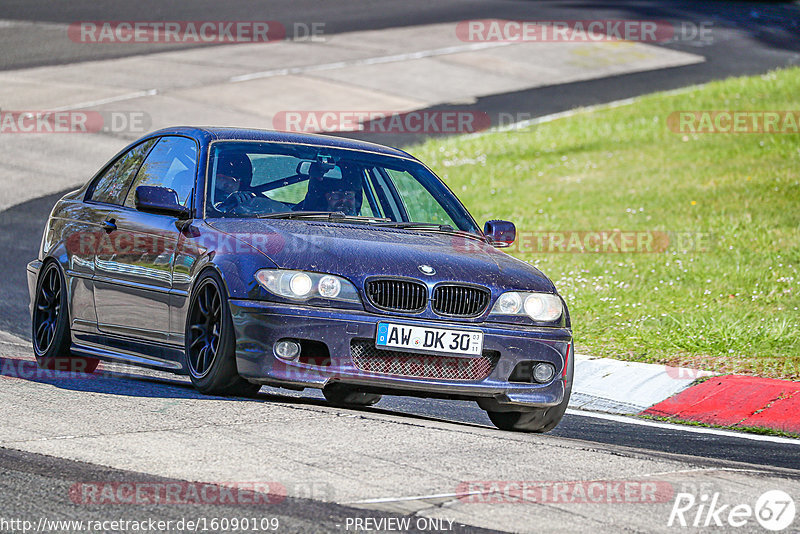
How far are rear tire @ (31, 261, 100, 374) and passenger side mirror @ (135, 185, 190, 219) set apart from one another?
1259 millimetres

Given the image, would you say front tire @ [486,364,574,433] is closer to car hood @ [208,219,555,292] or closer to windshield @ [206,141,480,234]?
car hood @ [208,219,555,292]

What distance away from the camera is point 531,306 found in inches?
280

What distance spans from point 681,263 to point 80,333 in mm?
7490

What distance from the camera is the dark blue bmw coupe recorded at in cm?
675

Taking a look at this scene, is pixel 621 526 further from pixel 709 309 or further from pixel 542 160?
pixel 542 160

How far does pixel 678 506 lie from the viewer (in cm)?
533

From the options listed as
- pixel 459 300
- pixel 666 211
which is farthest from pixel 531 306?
pixel 666 211

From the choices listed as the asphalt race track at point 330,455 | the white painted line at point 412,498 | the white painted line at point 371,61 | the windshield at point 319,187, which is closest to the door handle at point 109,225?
the windshield at point 319,187

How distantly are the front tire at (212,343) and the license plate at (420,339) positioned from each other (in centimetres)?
78

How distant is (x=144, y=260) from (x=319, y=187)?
1.12 meters

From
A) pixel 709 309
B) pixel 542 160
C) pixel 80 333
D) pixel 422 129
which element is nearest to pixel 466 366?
pixel 80 333

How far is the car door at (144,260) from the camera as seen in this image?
298 inches

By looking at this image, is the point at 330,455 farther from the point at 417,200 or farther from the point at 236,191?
the point at 417,200
